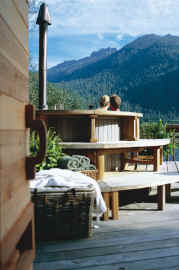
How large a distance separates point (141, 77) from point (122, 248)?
221 feet

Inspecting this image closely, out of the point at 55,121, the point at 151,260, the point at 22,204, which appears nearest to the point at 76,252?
the point at 151,260

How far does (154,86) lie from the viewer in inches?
2249

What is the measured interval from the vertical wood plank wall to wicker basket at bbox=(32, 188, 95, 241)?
4.83ft

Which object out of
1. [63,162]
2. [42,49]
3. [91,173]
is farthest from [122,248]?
[42,49]

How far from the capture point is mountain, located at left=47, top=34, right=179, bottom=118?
49.7 m

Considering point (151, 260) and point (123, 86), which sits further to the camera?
point (123, 86)

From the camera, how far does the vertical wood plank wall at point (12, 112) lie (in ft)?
2.96

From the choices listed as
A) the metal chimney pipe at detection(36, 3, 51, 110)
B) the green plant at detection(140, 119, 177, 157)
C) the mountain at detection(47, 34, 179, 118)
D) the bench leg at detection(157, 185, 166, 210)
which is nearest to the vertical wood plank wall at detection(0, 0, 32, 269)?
the bench leg at detection(157, 185, 166, 210)

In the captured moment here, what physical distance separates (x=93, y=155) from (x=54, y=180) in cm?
140

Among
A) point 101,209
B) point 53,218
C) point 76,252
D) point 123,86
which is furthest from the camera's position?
point 123,86

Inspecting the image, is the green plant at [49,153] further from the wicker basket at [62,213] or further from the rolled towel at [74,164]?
the wicker basket at [62,213]

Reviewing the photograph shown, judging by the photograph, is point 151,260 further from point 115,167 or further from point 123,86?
point 123,86

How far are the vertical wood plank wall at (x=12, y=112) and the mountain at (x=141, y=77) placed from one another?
97.0 feet

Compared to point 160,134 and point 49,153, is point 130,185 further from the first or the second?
point 160,134
